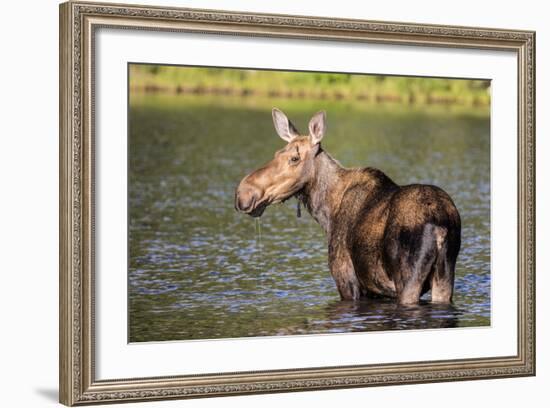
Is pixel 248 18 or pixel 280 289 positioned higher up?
pixel 248 18

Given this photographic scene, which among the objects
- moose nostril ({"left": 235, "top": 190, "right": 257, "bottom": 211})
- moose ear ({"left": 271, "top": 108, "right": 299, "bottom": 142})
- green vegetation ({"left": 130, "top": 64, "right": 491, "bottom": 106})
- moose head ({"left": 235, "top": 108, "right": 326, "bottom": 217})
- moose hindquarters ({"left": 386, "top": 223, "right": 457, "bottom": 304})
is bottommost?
moose hindquarters ({"left": 386, "top": 223, "right": 457, "bottom": 304})

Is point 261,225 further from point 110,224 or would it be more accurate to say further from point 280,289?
point 110,224

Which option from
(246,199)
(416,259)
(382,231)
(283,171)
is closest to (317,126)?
(283,171)

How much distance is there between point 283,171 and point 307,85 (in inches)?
24.2

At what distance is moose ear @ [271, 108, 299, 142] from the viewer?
9.45 m

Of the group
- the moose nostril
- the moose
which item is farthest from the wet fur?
the moose nostril

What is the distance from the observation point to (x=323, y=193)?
9.77 metres

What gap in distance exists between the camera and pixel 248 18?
899cm

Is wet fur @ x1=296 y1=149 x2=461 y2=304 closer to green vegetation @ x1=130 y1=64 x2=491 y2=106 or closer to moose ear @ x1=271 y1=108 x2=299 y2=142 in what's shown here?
moose ear @ x1=271 y1=108 x2=299 y2=142

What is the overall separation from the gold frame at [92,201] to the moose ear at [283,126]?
0.58 m

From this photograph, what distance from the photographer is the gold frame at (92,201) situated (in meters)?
8.45

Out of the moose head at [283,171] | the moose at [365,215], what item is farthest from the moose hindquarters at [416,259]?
the moose head at [283,171]

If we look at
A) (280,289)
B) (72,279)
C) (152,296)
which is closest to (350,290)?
(280,289)

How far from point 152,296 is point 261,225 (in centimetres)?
101
